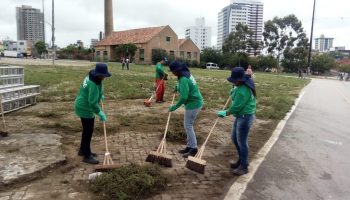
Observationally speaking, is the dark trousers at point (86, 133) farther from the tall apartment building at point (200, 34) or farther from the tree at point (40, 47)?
the tall apartment building at point (200, 34)

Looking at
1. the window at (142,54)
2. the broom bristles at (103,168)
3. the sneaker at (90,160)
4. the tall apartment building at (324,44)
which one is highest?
the tall apartment building at (324,44)

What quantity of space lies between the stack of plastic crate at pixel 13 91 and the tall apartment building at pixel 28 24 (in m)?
90.8

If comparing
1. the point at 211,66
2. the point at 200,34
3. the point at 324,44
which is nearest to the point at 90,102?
the point at 211,66

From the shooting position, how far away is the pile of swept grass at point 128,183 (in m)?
4.46

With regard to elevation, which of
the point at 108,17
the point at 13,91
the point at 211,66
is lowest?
the point at 211,66

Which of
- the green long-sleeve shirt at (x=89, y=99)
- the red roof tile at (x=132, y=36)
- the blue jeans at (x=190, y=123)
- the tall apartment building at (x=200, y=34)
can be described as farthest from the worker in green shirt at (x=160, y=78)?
the tall apartment building at (x=200, y=34)

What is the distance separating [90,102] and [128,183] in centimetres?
137

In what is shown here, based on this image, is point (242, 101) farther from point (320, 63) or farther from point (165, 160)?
point (320, 63)

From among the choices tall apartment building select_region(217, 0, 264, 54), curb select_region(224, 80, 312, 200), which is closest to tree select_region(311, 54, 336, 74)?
tall apartment building select_region(217, 0, 264, 54)

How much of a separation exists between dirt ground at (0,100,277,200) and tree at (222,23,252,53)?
55.8m

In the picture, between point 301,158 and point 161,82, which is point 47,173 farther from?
point 161,82

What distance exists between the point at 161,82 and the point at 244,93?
6.81 metres

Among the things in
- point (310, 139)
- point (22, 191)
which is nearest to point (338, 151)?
point (310, 139)

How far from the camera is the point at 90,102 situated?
17.3ft
